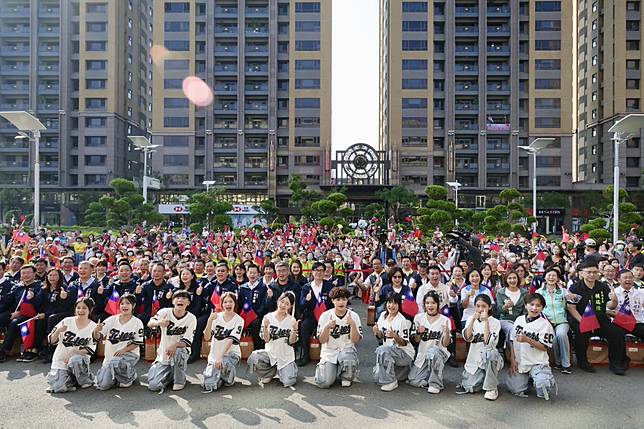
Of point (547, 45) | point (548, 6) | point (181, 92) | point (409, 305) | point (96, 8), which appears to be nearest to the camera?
point (409, 305)

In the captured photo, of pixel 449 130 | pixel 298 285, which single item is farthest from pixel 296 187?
pixel 298 285

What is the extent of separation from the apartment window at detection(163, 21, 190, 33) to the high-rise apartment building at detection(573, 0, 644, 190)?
52.7m

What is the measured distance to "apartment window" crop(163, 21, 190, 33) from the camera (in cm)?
6106

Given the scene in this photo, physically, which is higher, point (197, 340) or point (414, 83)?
point (414, 83)

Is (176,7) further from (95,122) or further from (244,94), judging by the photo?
(95,122)

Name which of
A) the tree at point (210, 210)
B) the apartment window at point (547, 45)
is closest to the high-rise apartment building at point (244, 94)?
the tree at point (210, 210)

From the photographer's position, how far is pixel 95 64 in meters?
60.2

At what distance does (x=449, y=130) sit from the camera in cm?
5822

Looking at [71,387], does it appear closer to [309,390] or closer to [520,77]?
[309,390]

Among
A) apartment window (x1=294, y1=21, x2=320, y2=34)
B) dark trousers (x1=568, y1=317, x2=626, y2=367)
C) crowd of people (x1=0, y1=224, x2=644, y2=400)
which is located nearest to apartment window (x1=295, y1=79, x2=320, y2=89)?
apartment window (x1=294, y1=21, x2=320, y2=34)

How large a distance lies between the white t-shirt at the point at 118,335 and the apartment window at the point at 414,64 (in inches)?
2276

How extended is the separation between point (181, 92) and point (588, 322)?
60.3m

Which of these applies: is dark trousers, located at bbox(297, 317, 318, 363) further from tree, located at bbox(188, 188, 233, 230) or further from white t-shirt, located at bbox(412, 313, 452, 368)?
tree, located at bbox(188, 188, 233, 230)

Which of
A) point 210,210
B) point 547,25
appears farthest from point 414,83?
point 210,210
